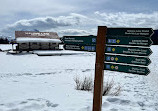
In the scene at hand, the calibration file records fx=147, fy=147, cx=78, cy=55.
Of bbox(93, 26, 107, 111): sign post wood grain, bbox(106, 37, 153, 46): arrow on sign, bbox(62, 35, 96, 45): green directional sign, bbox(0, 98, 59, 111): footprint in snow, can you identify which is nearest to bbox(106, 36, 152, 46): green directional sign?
bbox(106, 37, 153, 46): arrow on sign

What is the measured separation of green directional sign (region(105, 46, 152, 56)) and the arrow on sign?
0.31 feet

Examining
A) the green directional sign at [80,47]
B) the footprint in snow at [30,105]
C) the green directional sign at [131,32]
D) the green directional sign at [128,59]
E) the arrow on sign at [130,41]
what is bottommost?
the footprint in snow at [30,105]

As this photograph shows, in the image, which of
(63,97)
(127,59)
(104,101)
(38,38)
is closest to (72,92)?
(63,97)

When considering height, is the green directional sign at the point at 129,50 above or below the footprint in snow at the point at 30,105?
above

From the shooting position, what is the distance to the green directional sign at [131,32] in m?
2.78

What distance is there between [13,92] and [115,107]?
11.4 ft

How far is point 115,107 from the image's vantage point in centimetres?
411

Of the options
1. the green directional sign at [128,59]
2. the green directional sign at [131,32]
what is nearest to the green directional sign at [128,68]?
the green directional sign at [128,59]

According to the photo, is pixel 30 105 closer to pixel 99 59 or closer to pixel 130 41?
pixel 99 59

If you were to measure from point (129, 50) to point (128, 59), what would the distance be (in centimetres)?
18

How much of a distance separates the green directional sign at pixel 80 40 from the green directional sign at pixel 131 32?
0.47 meters

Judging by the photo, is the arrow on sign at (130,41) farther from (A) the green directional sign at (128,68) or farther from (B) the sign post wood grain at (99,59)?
(A) the green directional sign at (128,68)

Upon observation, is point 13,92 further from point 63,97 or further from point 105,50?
point 105,50

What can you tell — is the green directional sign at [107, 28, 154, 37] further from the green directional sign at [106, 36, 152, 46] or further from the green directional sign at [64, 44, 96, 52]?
the green directional sign at [64, 44, 96, 52]
